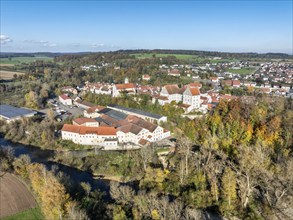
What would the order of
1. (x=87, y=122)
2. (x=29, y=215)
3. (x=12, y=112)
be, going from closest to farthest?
(x=29, y=215), (x=87, y=122), (x=12, y=112)

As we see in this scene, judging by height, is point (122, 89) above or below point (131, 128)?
above

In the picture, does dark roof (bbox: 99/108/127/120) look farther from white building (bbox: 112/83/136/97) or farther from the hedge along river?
the hedge along river

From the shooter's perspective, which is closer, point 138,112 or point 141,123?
point 141,123

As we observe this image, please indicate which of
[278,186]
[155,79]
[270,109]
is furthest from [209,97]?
[278,186]

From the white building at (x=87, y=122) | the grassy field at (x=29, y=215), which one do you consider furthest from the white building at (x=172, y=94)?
the grassy field at (x=29, y=215)

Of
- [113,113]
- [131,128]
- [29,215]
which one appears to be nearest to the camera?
[29,215]

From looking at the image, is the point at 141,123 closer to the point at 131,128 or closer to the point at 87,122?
the point at 131,128

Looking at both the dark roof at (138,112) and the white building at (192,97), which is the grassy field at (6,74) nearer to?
the dark roof at (138,112)

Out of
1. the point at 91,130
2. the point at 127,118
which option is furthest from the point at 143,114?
the point at 91,130
